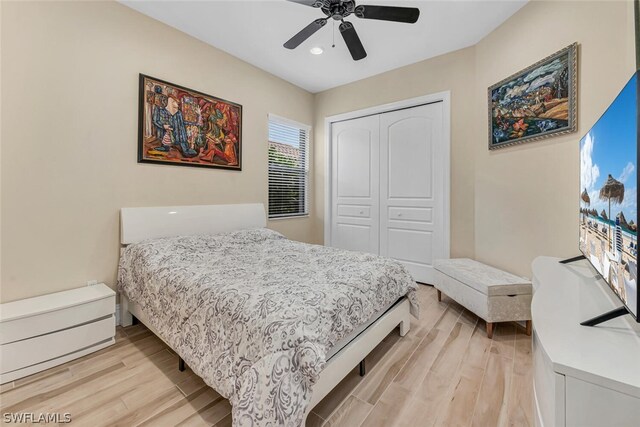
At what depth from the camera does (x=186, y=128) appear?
2.79 m

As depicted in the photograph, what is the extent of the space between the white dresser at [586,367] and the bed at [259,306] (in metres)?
0.76

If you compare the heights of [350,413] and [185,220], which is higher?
[185,220]

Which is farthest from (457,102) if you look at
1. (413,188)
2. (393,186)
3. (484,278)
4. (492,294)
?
(492,294)

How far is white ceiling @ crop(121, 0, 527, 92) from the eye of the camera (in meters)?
2.39

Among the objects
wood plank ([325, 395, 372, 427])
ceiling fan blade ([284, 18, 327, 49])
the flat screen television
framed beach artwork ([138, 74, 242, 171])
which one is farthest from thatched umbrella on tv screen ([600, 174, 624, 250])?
framed beach artwork ([138, 74, 242, 171])

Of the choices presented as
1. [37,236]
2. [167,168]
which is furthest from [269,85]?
[37,236]

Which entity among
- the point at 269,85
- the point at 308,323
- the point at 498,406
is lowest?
the point at 498,406

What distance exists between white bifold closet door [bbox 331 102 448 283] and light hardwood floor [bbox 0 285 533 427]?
156 centimetres

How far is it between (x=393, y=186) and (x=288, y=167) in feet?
5.20

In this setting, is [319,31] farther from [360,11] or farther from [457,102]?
[457,102]

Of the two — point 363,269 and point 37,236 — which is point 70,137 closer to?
point 37,236

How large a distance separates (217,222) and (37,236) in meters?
1.41

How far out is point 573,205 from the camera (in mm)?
2033

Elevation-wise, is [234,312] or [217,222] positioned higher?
[217,222]
